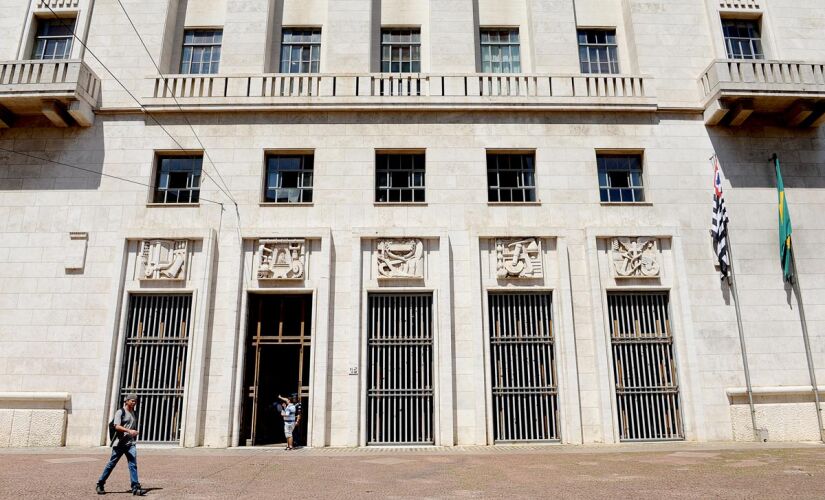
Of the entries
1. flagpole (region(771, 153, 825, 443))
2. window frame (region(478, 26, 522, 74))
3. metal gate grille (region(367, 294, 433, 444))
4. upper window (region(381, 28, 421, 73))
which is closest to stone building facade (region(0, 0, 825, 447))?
metal gate grille (region(367, 294, 433, 444))

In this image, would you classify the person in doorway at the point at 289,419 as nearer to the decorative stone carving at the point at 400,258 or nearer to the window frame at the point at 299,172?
the decorative stone carving at the point at 400,258

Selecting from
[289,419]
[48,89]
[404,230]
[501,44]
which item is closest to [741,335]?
[404,230]

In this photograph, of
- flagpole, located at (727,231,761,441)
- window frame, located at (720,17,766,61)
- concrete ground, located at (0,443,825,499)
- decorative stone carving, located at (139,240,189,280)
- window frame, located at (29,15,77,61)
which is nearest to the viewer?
concrete ground, located at (0,443,825,499)

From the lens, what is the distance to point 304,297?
1642 cm

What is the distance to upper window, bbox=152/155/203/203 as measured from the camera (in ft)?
56.9

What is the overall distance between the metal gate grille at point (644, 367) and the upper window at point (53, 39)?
68.4ft

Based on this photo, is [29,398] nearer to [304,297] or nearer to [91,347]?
[91,347]

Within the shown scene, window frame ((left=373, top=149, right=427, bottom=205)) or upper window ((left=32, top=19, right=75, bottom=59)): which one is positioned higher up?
upper window ((left=32, top=19, right=75, bottom=59))

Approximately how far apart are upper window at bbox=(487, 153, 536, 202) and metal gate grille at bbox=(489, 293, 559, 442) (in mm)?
3368

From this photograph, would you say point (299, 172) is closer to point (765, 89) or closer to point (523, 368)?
point (523, 368)

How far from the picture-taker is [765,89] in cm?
1680

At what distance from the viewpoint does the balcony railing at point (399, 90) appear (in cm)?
1745

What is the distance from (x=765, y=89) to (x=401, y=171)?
11969mm

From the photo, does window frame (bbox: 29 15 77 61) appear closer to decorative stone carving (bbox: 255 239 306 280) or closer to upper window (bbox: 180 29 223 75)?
upper window (bbox: 180 29 223 75)
